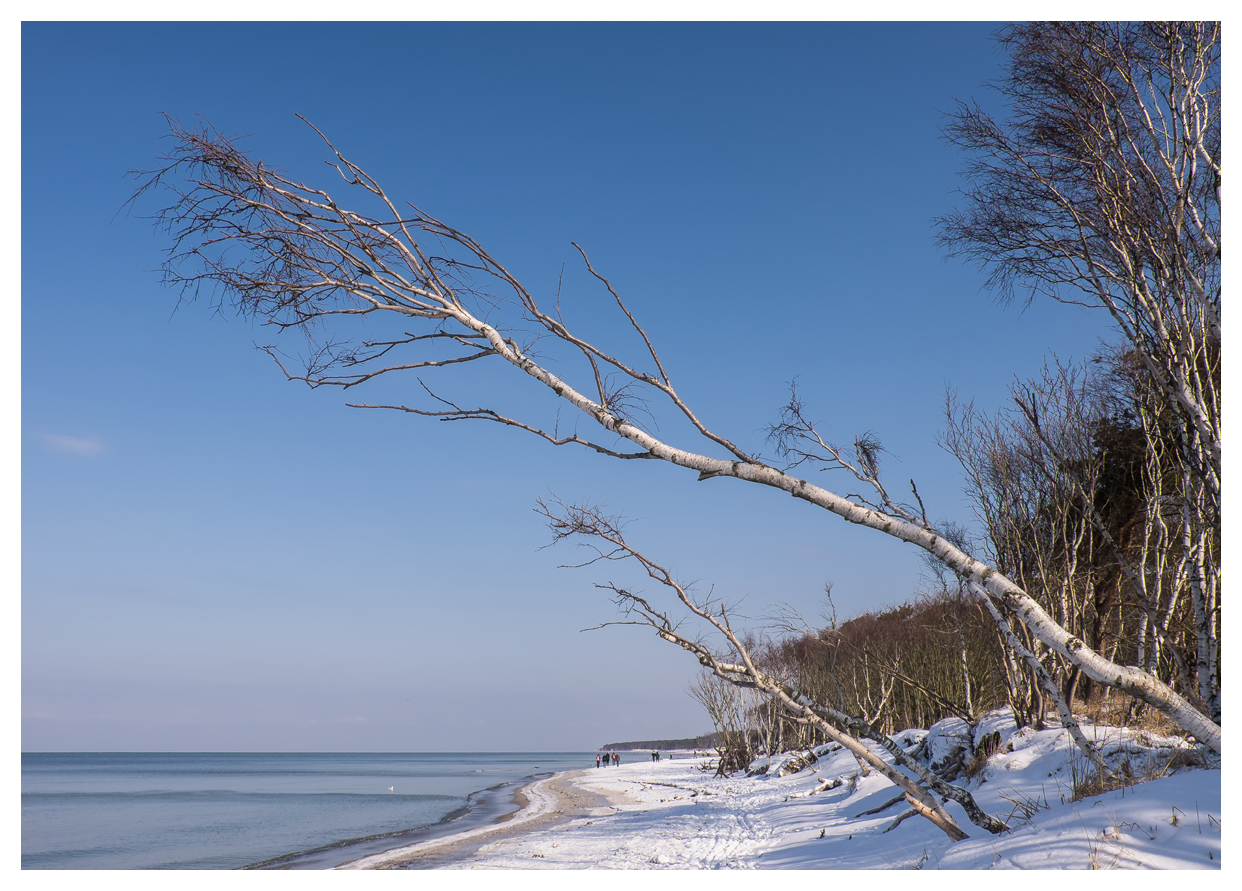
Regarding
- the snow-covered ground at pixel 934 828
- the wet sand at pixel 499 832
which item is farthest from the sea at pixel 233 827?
the snow-covered ground at pixel 934 828

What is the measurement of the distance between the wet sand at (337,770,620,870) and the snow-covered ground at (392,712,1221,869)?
65 cm

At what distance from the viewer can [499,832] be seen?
20.5 m

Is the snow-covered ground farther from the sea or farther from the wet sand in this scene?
the sea

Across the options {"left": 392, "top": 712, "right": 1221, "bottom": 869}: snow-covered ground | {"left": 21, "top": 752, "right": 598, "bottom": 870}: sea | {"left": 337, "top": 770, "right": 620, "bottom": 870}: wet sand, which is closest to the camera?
{"left": 392, "top": 712, "right": 1221, "bottom": 869}: snow-covered ground

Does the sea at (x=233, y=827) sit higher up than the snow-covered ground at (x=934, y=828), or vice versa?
the snow-covered ground at (x=934, y=828)

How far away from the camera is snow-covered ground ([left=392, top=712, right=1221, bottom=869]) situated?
4.87 m

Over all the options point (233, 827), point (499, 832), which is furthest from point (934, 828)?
point (233, 827)

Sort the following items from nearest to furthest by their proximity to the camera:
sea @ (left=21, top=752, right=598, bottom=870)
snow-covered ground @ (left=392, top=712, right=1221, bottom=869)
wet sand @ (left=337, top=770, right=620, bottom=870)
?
snow-covered ground @ (left=392, top=712, right=1221, bottom=869) < wet sand @ (left=337, top=770, right=620, bottom=870) < sea @ (left=21, top=752, right=598, bottom=870)

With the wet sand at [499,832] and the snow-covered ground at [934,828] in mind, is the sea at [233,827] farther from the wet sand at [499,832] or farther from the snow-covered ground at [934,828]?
the snow-covered ground at [934,828]

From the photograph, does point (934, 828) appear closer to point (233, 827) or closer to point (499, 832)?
point (499, 832)

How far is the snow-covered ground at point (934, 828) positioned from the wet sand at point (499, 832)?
0.65 metres

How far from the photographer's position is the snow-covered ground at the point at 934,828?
487 cm

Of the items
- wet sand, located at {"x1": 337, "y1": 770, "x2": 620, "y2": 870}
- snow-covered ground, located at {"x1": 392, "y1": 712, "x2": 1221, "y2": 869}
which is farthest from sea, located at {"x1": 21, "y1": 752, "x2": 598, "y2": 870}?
snow-covered ground, located at {"x1": 392, "y1": 712, "x2": 1221, "y2": 869}
